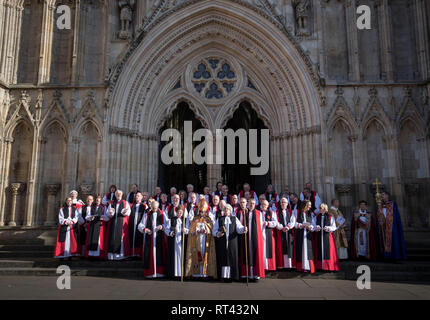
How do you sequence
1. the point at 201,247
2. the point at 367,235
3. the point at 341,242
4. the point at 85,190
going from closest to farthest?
the point at 201,247
the point at 341,242
the point at 367,235
the point at 85,190

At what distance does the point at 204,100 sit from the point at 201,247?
7372mm

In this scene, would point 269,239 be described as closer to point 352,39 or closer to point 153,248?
point 153,248

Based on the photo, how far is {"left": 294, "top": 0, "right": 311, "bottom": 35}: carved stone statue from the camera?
13.1m

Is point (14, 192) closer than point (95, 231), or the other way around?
point (95, 231)

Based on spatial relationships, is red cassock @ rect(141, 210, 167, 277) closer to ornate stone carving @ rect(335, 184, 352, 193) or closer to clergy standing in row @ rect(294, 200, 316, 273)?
clergy standing in row @ rect(294, 200, 316, 273)

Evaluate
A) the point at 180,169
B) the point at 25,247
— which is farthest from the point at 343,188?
the point at 25,247

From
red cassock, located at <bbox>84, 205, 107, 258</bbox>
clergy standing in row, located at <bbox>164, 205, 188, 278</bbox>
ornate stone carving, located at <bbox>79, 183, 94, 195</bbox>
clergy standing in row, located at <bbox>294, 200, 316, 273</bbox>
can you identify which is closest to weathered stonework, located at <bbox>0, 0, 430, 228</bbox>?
ornate stone carving, located at <bbox>79, 183, 94, 195</bbox>

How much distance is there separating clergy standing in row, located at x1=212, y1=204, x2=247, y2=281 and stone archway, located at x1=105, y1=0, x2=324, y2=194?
5.25m

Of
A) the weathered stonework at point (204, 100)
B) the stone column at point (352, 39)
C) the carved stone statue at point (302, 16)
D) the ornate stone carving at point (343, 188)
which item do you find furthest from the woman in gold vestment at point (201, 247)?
the carved stone statue at point (302, 16)

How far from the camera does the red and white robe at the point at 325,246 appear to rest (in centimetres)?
811

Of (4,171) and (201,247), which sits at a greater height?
(4,171)

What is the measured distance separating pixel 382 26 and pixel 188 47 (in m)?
7.10

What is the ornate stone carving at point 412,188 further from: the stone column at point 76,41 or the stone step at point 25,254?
the stone column at point 76,41

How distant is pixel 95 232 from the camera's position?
9.17m
